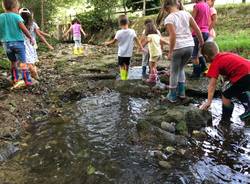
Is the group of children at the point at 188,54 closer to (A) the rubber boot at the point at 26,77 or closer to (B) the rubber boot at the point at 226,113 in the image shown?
(B) the rubber boot at the point at 226,113

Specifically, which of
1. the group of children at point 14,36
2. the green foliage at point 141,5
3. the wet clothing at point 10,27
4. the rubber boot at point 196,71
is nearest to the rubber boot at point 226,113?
the rubber boot at point 196,71

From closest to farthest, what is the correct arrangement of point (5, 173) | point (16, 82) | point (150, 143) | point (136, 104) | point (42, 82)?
1. point (5, 173)
2. point (150, 143)
3. point (136, 104)
4. point (16, 82)
5. point (42, 82)

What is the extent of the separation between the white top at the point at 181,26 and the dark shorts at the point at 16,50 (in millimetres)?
3219

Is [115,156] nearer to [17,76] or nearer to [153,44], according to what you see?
[17,76]

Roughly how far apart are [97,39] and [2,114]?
68.3 ft

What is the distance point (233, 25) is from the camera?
603 inches

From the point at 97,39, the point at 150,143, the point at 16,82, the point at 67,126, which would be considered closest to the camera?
the point at 150,143

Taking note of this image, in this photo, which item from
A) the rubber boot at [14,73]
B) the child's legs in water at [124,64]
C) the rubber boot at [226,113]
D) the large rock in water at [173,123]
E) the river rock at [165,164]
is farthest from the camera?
the child's legs in water at [124,64]

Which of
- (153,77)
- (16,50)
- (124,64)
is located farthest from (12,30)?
(153,77)

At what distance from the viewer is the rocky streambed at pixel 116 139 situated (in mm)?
4129

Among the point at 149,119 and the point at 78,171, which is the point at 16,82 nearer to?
the point at 149,119

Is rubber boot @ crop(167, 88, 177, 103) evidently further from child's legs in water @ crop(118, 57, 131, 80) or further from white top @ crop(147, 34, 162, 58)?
child's legs in water @ crop(118, 57, 131, 80)

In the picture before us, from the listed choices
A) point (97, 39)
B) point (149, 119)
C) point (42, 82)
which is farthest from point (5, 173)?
point (97, 39)

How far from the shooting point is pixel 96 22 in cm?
2725
